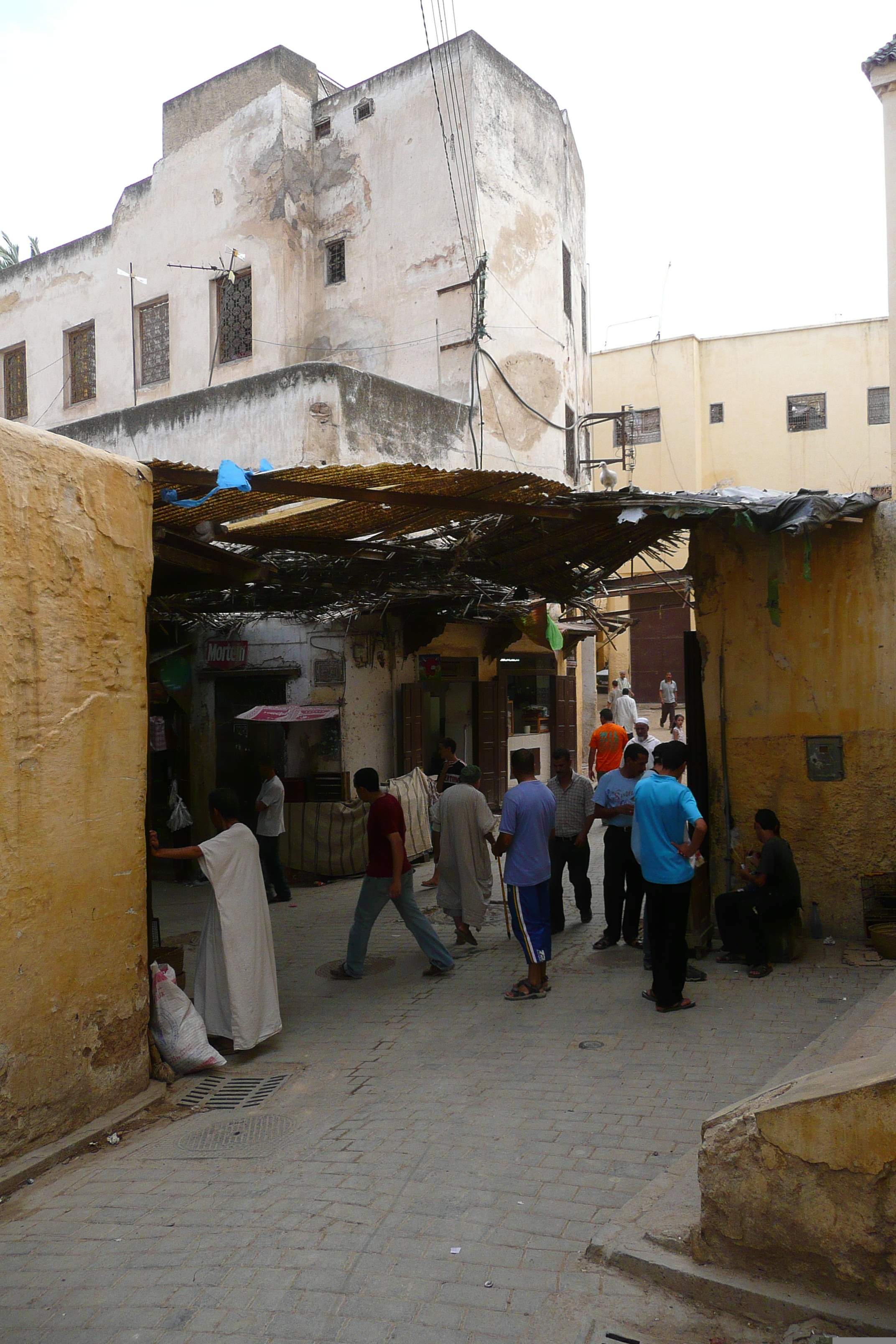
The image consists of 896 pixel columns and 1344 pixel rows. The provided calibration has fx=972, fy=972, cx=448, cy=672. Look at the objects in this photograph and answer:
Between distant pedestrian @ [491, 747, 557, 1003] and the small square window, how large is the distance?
45.2 feet

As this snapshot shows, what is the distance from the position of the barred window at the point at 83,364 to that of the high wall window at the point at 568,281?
31.1ft

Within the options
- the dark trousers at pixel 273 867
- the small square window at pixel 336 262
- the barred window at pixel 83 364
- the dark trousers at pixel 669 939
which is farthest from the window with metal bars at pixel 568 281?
the dark trousers at pixel 669 939

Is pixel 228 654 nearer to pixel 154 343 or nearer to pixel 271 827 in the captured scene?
pixel 271 827

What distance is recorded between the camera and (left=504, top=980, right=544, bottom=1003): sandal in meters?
6.74

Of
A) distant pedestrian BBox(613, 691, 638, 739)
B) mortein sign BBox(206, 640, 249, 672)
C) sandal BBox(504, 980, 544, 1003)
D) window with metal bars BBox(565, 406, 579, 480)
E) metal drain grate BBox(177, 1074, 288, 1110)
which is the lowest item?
metal drain grate BBox(177, 1074, 288, 1110)

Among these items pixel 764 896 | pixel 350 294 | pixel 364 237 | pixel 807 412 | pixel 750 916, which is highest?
pixel 364 237

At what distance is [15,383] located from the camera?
68.7ft

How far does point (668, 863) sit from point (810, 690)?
218 cm

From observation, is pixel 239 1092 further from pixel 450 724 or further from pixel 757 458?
pixel 757 458

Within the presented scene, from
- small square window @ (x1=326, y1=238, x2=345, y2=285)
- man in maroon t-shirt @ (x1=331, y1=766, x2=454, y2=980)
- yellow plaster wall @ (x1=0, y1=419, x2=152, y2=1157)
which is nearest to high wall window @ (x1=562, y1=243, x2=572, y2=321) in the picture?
small square window @ (x1=326, y1=238, x2=345, y2=285)

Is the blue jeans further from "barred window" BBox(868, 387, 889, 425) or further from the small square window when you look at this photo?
"barred window" BBox(868, 387, 889, 425)

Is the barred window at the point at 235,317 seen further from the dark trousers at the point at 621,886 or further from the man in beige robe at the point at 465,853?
the dark trousers at the point at 621,886

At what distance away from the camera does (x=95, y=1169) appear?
4.38m

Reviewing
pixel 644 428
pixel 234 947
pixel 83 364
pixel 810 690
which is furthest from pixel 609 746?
pixel 644 428
